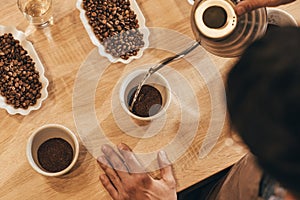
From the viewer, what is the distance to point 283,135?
538 millimetres

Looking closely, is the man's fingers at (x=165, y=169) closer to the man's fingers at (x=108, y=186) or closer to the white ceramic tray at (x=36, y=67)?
the man's fingers at (x=108, y=186)

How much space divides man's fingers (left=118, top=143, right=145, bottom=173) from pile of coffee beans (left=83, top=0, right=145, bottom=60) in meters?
0.21

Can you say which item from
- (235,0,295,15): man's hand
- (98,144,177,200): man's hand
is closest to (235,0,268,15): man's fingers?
(235,0,295,15): man's hand

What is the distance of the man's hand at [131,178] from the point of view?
107 centimetres

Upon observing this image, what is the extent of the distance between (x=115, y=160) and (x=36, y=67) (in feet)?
0.92

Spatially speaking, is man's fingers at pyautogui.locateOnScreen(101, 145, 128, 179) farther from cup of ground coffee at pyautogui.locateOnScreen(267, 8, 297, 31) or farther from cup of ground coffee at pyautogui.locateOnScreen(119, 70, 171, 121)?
cup of ground coffee at pyautogui.locateOnScreen(267, 8, 297, 31)

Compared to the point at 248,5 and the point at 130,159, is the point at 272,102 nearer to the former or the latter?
the point at 248,5

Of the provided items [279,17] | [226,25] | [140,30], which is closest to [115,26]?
[140,30]

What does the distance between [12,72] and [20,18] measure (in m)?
0.14

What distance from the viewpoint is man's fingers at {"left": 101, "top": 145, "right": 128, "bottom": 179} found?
42.4 inches

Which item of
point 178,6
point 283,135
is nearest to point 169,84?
point 178,6

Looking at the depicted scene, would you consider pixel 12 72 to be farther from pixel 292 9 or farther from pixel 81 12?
pixel 292 9

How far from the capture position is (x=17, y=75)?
42.8 inches

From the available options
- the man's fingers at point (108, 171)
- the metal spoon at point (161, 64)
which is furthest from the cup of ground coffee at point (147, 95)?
the man's fingers at point (108, 171)
